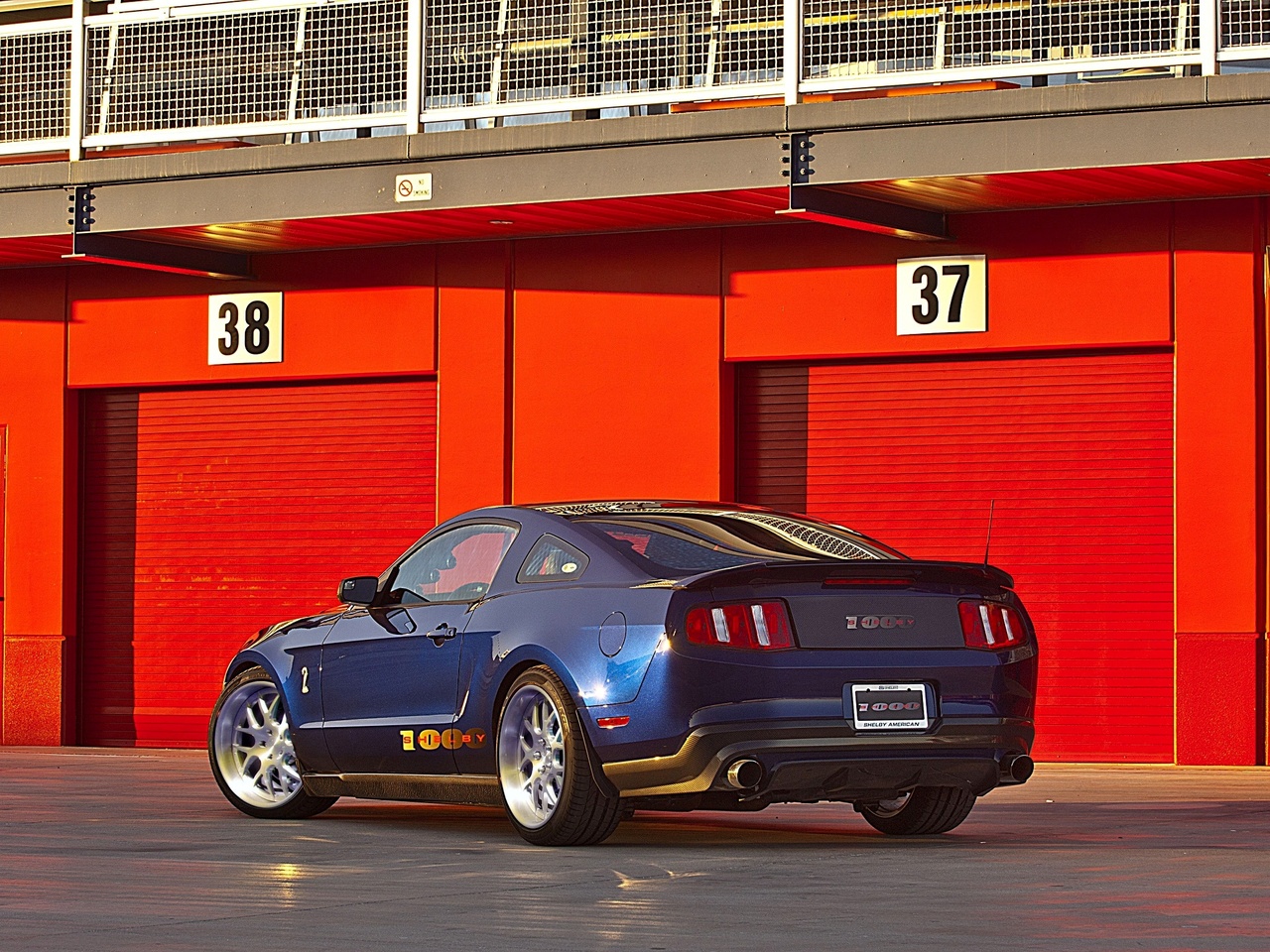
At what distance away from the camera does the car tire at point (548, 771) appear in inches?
362

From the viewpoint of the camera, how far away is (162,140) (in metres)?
16.9

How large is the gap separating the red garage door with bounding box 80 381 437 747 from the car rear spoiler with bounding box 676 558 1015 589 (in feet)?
29.2

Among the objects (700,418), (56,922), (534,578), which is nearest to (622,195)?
(700,418)

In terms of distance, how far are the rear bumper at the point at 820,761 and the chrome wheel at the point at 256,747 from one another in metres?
2.45

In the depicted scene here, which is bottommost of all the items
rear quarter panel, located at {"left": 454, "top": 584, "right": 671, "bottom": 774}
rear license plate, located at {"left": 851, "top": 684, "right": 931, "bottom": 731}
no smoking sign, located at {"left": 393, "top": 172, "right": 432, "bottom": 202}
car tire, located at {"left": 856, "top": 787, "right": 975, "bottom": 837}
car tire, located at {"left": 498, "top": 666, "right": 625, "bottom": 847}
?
car tire, located at {"left": 856, "top": 787, "right": 975, "bottom": 837}

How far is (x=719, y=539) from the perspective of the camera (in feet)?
31.9

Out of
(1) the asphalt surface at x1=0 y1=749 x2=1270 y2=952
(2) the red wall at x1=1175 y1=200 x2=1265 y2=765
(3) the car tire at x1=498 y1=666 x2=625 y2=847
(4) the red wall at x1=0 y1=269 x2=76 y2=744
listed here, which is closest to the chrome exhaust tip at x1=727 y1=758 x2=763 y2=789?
(1) the asphalt surface at x1=0 y1=749 x2=1270 y2=952

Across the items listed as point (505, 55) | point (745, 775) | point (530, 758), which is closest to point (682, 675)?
point (745, 775)

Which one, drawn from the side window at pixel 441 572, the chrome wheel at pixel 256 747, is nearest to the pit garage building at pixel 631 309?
the side window at pixel 441 572

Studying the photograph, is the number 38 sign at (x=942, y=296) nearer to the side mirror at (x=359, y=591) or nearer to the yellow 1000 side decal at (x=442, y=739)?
the side mirror at (x=359, y=591)

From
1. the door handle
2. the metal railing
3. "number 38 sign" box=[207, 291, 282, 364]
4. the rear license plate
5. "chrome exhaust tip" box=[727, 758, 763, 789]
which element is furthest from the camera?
"number 38 sign" box=[207, 291, 282, 364]

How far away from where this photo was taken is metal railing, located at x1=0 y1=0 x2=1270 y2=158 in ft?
47.7

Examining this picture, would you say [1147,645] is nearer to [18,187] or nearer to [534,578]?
[534,578]

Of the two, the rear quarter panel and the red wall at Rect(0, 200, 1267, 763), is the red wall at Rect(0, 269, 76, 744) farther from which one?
the rear quarter panel
